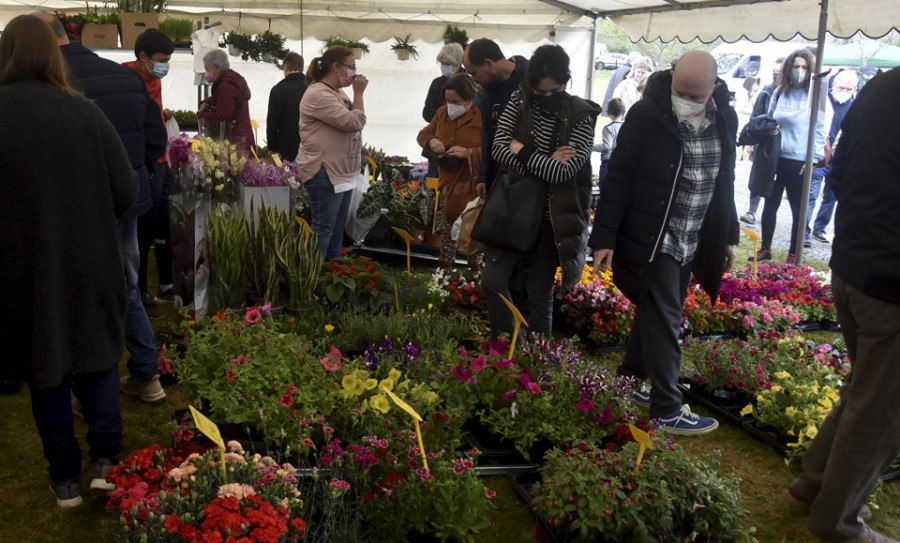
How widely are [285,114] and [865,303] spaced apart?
16.4ft

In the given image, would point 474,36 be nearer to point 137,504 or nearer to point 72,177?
point 72,177

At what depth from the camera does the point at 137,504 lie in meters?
2.06

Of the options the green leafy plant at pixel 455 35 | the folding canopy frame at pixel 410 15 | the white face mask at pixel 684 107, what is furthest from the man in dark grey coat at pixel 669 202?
the green leafy plant at pixel 455 35

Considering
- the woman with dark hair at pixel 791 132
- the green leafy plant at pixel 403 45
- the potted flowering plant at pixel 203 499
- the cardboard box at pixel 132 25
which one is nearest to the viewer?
the potted flowering plant at pixel 203 499

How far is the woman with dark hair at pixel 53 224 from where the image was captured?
233 cm

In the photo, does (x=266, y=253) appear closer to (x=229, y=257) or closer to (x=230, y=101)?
(x=229, y=257)

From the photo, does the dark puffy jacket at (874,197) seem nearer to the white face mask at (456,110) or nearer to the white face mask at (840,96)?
the white face mask at (456,110)

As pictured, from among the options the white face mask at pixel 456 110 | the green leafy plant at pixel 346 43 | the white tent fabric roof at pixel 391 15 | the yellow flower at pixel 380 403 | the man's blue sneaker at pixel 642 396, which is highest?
the white tent fabric roof at pixel 391 15

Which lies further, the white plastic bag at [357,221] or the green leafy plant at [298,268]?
the white plastic bag at [357,221]

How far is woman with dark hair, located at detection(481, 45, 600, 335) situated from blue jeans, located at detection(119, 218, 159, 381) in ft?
5.56

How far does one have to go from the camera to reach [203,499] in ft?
7.18

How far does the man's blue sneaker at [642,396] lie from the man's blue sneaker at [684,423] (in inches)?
10.6

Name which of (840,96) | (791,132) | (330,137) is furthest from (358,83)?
(840,96)

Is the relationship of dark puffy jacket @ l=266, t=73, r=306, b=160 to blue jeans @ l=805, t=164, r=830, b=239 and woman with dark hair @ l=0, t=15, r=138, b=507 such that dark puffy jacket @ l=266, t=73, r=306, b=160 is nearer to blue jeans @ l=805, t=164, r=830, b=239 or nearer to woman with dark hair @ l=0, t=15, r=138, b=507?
woman with dark hair @ l=0, t=15, r=138, b=507
